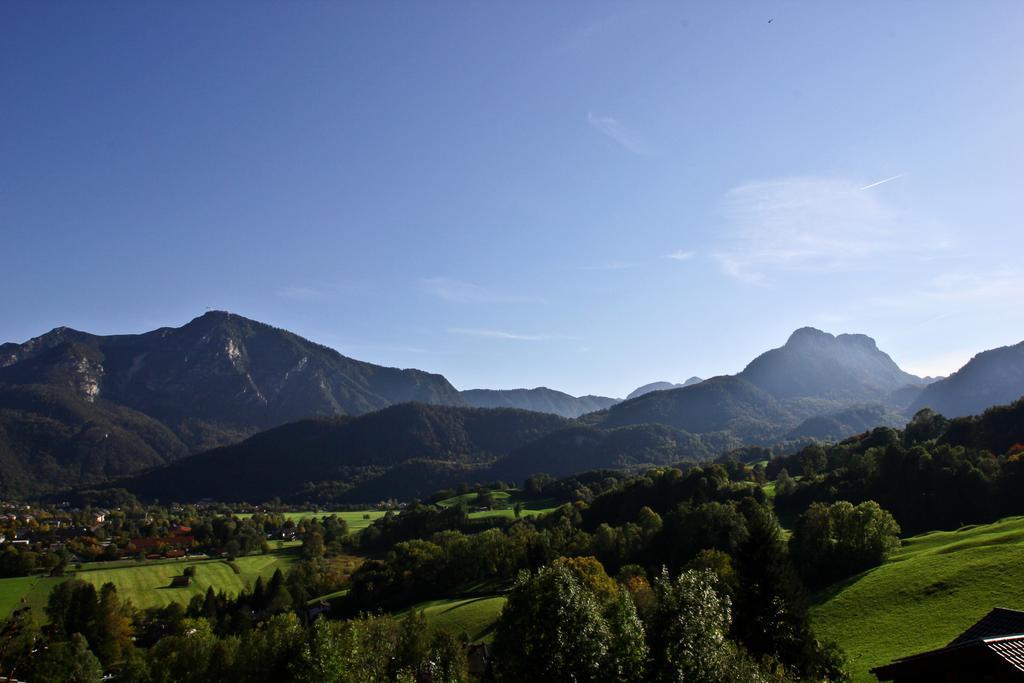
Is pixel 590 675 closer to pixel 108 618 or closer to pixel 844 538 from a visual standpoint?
pixel 844 538

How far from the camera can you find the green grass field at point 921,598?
3838 centimetres

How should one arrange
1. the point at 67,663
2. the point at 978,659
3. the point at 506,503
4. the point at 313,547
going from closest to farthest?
1. the point at 978,659
2. the point at 67,663
3. the point at 313,547
4. the point at 506,503

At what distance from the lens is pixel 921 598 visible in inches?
1777

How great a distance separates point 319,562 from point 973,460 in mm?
117492

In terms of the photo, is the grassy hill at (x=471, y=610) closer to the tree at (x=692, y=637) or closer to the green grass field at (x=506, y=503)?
the tree at (x=692, y=637)

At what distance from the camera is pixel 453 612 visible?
3159 inches

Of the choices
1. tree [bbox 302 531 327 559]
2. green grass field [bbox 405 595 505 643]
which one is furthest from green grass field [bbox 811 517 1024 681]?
tree [bbox 302 531 327 559]

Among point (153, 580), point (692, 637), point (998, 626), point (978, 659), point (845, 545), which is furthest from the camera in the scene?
point (153, 580)

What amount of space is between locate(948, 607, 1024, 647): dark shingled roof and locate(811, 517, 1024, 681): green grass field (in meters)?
20.3

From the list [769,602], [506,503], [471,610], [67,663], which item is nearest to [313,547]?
[506,503]

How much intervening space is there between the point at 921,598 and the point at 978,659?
3656 centimetres

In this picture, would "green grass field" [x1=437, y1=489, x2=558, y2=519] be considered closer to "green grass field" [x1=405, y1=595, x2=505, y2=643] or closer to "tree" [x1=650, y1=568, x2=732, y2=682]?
"green grass field" [x1=405, y1=595, x2=505, y2=643]

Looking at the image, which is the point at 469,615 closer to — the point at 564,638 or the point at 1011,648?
the point at 564,638

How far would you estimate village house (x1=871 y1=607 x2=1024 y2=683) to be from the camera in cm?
1459
